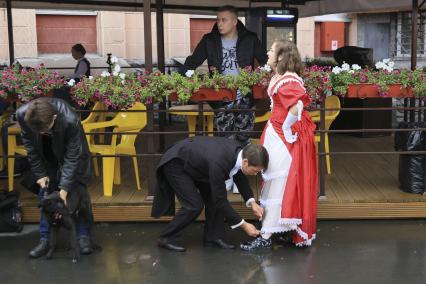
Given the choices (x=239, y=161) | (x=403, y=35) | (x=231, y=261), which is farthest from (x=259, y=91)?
(x=403, y=35)

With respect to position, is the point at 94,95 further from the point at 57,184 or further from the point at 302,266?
the point at 302,266

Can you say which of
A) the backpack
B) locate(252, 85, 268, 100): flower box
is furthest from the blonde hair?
the backpack

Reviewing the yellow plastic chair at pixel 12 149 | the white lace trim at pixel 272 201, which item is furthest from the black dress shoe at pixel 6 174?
the white lace trim at pixel 272 201

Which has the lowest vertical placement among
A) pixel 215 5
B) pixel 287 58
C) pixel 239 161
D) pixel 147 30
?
pixel 239 161

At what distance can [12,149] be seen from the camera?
617cm

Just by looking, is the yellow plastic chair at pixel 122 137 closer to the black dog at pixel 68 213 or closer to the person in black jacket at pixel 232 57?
the person in black jacket at pixel 232 57

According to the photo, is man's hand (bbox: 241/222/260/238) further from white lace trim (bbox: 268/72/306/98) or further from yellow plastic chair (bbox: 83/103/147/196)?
yellow plastic chair (bbox: 83/103/147/196)

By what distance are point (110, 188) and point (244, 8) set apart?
5484mm

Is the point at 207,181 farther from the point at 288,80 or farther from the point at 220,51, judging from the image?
the point at 220,51

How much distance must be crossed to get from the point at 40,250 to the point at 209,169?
152cm

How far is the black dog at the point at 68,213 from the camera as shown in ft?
14.8

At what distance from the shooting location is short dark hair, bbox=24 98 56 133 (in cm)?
423

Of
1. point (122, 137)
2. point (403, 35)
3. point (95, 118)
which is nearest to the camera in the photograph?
point (122, 137)

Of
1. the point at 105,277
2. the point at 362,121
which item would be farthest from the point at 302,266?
the point at 362,121
